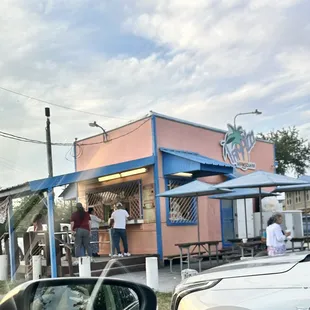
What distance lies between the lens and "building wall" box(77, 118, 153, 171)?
13688mm

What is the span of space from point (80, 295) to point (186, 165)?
1015cm

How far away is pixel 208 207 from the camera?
14.7m

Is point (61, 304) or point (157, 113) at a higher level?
point (157, 113)

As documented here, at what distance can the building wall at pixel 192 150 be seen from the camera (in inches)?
520

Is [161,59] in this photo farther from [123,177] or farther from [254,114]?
[254,114]

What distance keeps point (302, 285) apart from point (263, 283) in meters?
0.23

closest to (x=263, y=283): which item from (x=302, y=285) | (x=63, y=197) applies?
(x=302, y=285)

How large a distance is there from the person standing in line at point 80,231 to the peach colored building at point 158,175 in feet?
5.97

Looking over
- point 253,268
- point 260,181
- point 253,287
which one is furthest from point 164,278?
point 253,287

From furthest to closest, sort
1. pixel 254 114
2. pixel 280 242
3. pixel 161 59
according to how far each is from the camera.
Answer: pixel 254 114, pixel 161 59, pixel 280 242

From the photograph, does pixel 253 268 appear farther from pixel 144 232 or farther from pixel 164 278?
pixel 144 232

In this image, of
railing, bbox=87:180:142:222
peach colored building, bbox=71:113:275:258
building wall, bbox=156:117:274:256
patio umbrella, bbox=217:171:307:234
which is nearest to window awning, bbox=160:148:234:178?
peach colored building, bbox=71:113:275:258

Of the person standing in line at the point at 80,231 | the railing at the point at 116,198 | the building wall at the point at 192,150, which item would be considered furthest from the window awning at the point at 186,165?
the person standing in line at the point at 80,231

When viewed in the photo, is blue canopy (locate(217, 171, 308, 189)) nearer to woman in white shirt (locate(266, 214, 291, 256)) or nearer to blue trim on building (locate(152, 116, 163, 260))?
woman in white shirt (locate(266, 214, 291, 256))
